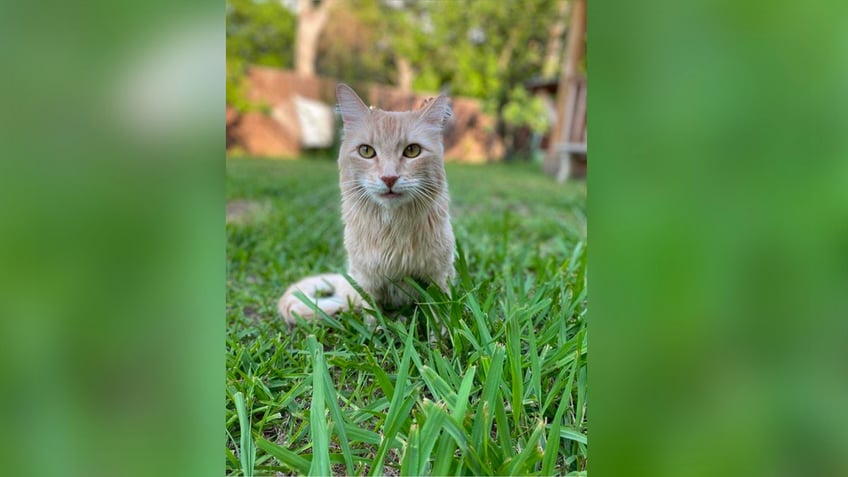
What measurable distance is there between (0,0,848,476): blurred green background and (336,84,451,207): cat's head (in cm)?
45

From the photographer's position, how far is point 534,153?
231 inches

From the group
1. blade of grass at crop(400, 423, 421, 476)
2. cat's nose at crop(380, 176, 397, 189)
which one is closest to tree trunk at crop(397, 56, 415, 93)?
cat's nose at crop(380, 176, 397, 189)

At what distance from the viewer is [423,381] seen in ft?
2.36

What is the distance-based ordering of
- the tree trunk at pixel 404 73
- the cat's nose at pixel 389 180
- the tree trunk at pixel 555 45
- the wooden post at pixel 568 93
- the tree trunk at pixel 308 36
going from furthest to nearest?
the tree trunk at pixel 555 45
the tree trunk at pixel 404 73
the tree trunk at pixel 308 36
the wooden post at pixel 568 93
the cat's nose at pixel 389 180

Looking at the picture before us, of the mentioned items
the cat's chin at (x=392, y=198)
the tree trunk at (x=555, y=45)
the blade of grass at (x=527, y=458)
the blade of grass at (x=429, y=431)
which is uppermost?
the tree trunk at (x=555, y=45)

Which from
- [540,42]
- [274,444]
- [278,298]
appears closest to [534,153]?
[540,42]

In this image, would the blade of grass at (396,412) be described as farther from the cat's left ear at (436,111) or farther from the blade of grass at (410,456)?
the cat's left ear at (436,111)

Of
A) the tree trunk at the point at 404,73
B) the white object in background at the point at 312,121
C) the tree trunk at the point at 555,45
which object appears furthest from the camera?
the tree trunk at the point at 555,45

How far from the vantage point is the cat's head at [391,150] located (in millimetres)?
935

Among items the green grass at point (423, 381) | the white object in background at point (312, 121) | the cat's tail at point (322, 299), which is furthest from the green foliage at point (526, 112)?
the cat's tail at point (322, 299)
